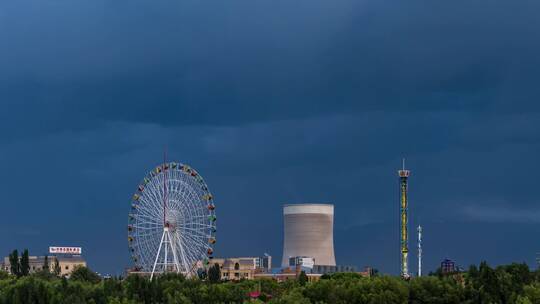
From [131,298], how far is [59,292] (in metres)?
9.46

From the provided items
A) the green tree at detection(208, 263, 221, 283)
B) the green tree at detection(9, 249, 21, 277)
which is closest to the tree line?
the green tree at detection(208, 263, 221, 283)

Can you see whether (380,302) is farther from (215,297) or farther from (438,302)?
(215,297)

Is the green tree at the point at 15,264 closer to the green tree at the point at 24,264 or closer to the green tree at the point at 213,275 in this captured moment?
the green tree at the point at 24,264

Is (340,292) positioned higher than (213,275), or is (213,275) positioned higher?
(213,275)

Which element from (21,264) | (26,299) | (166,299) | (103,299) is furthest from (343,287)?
(21,264)

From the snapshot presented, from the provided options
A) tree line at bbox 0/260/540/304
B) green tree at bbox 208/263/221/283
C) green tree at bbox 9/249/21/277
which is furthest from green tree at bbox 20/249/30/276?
tree line at bbox 0/260/540/304

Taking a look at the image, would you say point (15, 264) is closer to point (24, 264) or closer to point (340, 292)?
point (24, 264)

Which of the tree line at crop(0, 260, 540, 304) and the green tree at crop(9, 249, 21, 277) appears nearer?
the tree line at crop(0, 260, 540, 304)

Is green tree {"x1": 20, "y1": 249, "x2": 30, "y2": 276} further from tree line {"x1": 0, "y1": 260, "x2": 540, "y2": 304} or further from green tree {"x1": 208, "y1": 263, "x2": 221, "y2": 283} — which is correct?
tree line {"x1": 0, "y1": 260, "x2": 540, "y2": 304}

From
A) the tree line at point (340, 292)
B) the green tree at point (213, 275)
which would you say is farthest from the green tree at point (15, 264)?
the tree line at point (340, 292)

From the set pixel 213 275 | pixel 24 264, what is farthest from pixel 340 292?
pixel 24 264

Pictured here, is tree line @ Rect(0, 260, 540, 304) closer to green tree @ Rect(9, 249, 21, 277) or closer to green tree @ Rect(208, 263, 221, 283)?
green tree @ Rect(208, 263, 221, 283)

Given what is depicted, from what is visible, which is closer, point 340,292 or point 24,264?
point 340,292

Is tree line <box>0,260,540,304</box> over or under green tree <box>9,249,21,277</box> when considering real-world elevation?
under
